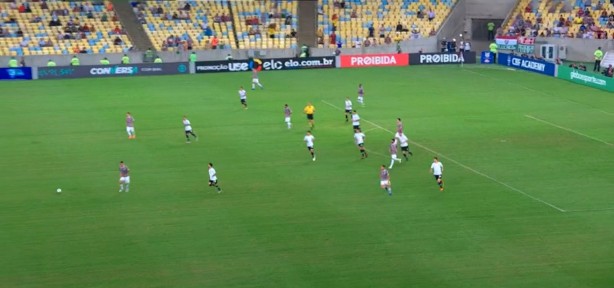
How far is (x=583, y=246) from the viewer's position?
33.3m

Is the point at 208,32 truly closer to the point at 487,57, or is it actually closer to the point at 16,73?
the point at 16,73

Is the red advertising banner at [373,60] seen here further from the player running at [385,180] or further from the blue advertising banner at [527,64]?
the player running at [385,180]

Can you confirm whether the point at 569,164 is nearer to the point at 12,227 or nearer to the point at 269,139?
the point at 269,139

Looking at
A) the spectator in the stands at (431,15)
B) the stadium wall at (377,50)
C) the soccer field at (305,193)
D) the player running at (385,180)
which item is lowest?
the soccer field at (305,193)

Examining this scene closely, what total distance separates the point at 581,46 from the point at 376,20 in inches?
737

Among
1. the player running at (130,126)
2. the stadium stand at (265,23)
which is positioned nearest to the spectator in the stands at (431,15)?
the stadium stand at (265,23)

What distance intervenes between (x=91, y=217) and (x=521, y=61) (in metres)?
48.5

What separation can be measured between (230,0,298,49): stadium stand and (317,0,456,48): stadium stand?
2719 millimetres

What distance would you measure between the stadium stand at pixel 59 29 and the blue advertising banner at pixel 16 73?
5.53 metres

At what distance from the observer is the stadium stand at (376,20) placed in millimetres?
87500

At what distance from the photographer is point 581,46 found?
81.4 meters

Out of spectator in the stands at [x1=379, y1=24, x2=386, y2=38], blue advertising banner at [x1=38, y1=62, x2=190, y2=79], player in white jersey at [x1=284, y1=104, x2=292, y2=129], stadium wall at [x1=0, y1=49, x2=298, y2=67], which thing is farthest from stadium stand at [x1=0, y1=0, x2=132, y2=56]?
player in white jersey at [x1=284, y1=104, x2=292, y2=129]

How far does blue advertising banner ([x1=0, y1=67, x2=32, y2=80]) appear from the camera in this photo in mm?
73750

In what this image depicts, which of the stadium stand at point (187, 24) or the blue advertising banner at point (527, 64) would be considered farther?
the stadium stand at point (187, 24)
